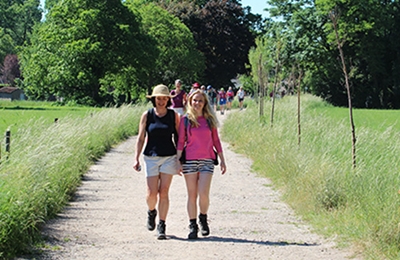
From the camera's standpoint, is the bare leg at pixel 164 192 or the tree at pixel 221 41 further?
the tree at pixel 221 41

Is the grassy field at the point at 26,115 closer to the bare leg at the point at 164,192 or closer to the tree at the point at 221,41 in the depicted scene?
the bare leg at the point at 164,192

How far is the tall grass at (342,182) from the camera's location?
792 cm

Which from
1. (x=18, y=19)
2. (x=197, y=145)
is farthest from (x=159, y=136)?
(x=18, y=19)

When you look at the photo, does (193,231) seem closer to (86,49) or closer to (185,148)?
(185,148)

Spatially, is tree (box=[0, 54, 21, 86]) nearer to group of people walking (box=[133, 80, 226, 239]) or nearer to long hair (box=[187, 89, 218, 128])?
group of people walking (box=[133, 80, 226, 239])

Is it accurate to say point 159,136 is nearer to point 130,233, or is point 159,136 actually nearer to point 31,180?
point 130,233

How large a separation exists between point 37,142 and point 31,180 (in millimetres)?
2404

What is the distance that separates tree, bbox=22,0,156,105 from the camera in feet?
174

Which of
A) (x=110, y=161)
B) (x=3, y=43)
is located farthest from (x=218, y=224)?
(x=3, y=43)

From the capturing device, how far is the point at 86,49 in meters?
52.5

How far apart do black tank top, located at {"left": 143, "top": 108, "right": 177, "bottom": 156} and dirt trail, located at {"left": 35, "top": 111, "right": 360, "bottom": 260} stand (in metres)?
1.05

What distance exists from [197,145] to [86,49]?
44862 mm

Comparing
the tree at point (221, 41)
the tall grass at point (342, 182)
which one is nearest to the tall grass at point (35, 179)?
the tall grass at point (342, 182)

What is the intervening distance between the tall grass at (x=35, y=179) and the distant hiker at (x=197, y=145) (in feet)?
6.09
